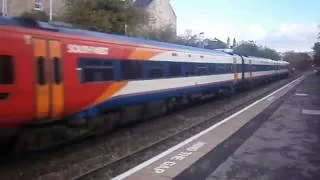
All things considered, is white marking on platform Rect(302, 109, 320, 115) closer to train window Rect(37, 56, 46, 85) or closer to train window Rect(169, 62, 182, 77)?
train window Rect(169, 62, 182, 77)

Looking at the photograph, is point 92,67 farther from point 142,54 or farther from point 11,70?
point 142,54

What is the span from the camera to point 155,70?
1714 centimetres

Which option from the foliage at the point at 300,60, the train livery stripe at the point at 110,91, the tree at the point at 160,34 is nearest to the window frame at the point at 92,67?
the train livery stripe at the point at 110,91

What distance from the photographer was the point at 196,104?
25.5 metres

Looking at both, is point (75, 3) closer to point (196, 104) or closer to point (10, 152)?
point (196, 104)

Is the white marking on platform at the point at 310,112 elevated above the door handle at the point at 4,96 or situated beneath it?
situated beneath

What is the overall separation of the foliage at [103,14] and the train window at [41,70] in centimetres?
2955

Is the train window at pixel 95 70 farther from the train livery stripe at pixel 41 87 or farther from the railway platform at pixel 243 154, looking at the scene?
the railway platform at pixel 243 154

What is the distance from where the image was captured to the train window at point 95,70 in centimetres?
1184

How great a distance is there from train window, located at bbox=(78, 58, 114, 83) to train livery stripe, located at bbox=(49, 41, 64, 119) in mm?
988

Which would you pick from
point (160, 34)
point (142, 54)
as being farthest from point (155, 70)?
point (160, 34)

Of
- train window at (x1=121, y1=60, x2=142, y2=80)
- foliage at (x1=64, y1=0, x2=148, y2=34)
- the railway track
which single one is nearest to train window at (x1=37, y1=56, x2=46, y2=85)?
the railway track

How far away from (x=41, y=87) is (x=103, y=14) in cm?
3135

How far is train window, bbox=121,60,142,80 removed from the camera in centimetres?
1438
